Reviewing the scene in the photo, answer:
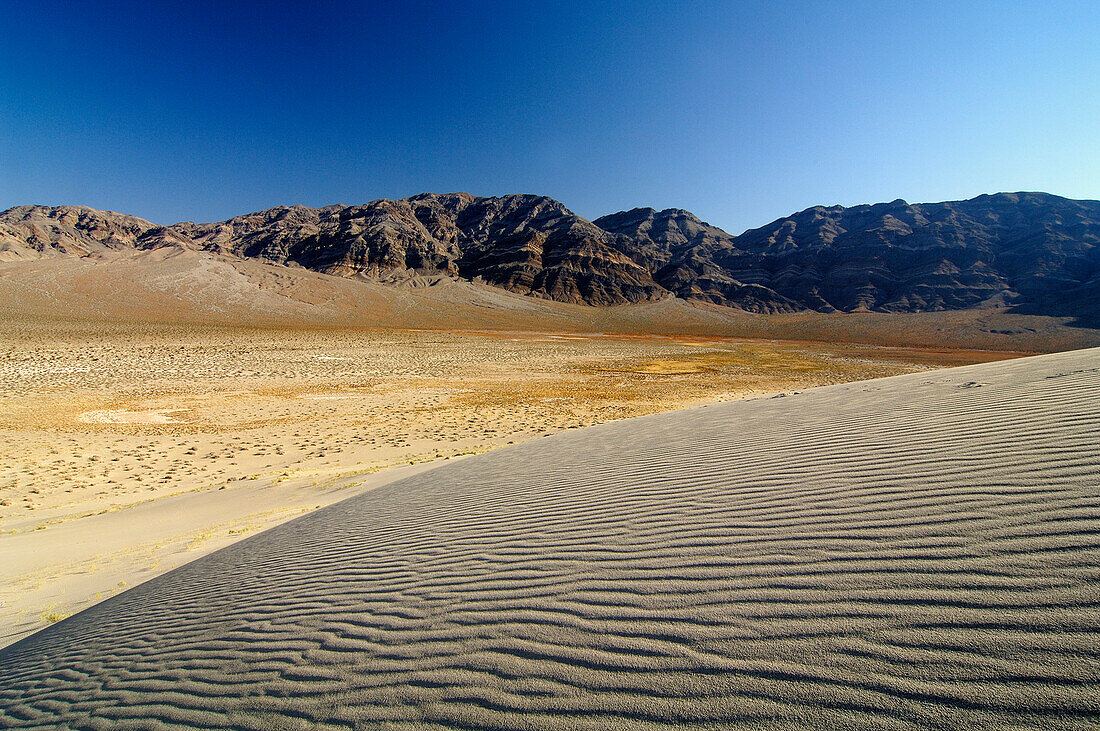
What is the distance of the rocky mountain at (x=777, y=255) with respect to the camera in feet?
303

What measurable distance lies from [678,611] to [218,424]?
45.1 feet

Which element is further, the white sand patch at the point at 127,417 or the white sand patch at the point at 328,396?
the white sand patch at the point at 328,396

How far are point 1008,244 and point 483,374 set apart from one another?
128 meters

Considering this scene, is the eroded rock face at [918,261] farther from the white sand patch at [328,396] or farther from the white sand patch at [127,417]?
the white sand patch at [127,417]

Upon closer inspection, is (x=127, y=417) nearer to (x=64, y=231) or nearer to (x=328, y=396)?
(x=328, y=396)

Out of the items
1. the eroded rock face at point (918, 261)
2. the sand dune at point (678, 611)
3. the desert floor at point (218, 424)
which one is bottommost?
the desert floor at point (218, 424)

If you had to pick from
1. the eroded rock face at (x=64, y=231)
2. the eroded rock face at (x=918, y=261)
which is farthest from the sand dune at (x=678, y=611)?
the eroded rock face at (x=64, y=231)

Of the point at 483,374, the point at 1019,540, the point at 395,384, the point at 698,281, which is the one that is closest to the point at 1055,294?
the point at 698,281

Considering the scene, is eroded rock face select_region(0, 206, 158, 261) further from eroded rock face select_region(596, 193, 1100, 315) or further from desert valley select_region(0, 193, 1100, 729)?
eroded rock face select_region(596, 193, 1100, 315)

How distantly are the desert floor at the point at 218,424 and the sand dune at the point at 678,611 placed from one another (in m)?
2.16

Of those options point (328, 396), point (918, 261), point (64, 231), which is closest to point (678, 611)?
point (328, 396)

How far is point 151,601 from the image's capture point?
12.1 feet

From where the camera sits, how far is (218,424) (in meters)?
12.5

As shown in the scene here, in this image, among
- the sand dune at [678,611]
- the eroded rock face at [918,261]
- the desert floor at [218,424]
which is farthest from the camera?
the eroded rock face at [918,261]
